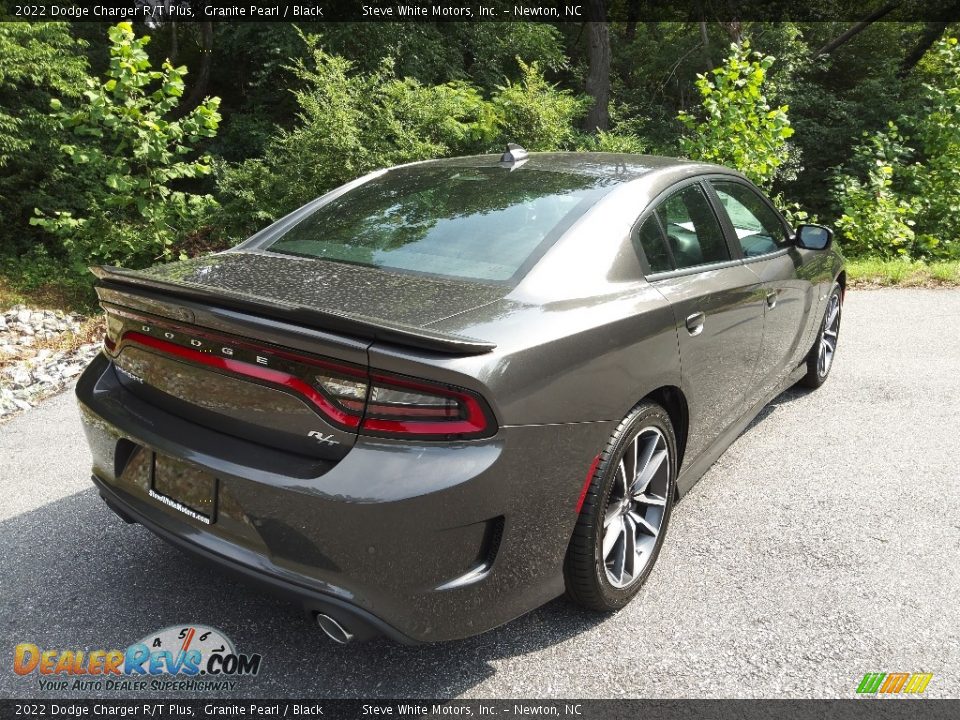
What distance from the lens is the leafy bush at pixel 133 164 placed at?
22.4 feet

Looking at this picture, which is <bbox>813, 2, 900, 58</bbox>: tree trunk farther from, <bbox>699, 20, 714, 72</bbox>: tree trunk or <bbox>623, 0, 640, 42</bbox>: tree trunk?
<bbox>623, 0, 640, 42</bbox>: tree trunk

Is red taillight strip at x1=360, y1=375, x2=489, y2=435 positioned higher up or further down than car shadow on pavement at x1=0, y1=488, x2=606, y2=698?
higher up

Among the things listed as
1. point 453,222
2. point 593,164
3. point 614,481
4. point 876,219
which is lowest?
point 876,219

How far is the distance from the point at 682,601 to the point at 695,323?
103 cm

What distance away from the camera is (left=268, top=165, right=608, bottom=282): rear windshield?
251 centimetres

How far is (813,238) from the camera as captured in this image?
4055mm

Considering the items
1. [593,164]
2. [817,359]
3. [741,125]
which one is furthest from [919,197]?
[593,164]

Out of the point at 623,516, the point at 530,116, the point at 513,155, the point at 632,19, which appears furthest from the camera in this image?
the point at 632,19

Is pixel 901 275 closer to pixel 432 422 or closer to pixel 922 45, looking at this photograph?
pixel 432 422

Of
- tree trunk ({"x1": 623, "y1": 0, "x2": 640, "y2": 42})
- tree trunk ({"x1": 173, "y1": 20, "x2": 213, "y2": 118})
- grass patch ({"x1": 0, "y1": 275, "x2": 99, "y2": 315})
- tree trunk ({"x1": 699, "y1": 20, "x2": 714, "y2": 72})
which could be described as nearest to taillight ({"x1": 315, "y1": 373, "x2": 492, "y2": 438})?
grass patch ({"x1": 0, "y1": 275, "x2": 99, "y2": 315})

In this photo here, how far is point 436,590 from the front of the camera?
6.23ft

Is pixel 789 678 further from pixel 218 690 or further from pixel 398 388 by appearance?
pixel 218 690

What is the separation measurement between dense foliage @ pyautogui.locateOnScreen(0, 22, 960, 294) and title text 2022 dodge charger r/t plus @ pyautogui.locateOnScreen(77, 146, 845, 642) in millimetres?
5213

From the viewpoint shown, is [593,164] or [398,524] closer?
[398,524]
